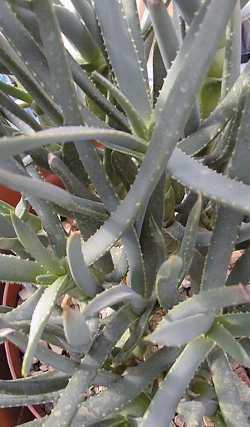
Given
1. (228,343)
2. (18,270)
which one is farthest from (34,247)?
(228,343)

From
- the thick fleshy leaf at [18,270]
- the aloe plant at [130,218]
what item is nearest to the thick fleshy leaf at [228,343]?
the aloe plant at [130,218]

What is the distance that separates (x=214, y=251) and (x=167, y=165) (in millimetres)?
75

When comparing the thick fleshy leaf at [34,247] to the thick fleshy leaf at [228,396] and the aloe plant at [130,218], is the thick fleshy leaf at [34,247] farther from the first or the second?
the thick fleshy leaf at [228,396]

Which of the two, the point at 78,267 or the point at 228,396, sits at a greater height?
the point at 78,267

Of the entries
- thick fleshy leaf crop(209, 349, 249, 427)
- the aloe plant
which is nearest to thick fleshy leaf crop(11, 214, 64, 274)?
the aloe plant

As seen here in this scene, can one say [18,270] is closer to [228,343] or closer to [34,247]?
[34,247]

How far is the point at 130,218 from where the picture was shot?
32 cm

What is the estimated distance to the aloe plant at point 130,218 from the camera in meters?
0.30

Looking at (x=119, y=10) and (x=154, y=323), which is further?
(x=154, y=323)

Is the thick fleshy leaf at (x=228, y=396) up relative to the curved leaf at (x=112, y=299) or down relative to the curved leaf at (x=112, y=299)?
down

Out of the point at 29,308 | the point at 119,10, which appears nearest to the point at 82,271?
the point at 29,308

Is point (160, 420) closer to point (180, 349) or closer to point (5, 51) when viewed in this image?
point (180, 349)

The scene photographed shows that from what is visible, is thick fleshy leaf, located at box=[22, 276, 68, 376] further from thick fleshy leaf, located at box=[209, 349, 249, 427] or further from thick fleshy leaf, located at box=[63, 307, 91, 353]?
thick fleshy leaf, located at box=[209, 349, 249, 427]

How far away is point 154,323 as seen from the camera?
481 millimetres
